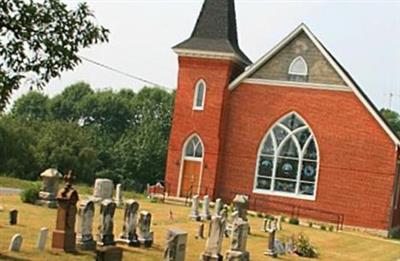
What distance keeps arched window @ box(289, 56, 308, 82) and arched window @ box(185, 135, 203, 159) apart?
19.8 feet

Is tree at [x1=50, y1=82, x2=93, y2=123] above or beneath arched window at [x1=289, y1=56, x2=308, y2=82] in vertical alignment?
above

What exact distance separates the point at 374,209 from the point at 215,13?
1389 centimetres

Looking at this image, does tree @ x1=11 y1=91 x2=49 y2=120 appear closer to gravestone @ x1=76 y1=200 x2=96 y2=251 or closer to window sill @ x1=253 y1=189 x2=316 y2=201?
window sill @ x1=253 y1=189 x2=316 y2=201

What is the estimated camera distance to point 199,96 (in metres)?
43.5

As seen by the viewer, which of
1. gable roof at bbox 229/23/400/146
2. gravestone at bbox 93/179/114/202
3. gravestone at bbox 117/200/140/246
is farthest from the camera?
gable roof at bbox 229/23/400/146

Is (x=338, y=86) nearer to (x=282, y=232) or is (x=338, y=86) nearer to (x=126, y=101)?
(x=282, y=232)

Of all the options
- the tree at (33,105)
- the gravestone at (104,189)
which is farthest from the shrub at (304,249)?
the tree at (33,105)

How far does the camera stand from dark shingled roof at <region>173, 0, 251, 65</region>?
1693 inches

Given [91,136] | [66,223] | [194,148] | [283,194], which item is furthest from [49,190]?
[91,136]

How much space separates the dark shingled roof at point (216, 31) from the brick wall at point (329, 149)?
2497mm

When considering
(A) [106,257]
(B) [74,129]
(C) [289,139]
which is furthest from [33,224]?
(B) [74,129]

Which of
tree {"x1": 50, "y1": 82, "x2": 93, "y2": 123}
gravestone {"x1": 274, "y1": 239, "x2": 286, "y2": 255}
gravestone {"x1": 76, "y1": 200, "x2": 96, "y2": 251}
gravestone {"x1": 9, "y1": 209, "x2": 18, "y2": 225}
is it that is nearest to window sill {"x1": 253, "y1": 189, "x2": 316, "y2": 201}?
gravestone {"x1": 274, "y1": 239, "x2": 286, "y2": 255}

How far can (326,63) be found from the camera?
4134 cm

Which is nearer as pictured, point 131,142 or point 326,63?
point 326,63
